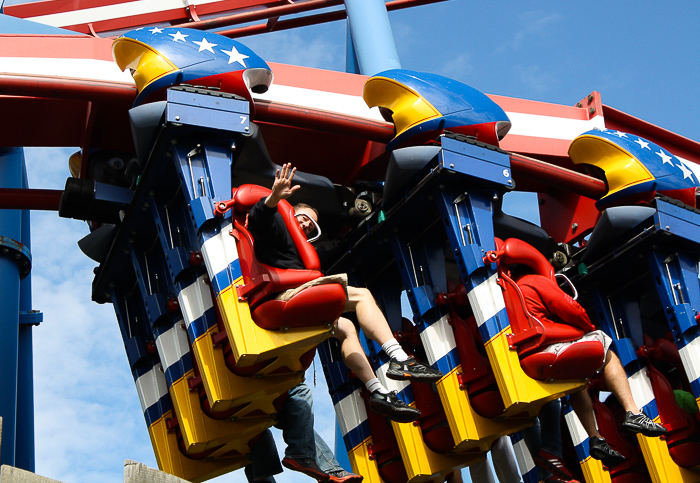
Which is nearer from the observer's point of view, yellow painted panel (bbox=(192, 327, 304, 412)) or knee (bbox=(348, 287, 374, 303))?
yellow painted panel (bbox=(192, 327, 304, 412))

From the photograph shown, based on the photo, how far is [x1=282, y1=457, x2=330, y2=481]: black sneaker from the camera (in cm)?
854

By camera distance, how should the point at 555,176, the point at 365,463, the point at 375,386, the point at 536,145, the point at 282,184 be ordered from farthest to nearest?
1. the point at 536,145
2. the point at 555,176
3. the point at 365,463
4. the point at 375,386
5. the point at 282,184

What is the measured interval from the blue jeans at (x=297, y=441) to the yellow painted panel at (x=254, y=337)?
0.96m

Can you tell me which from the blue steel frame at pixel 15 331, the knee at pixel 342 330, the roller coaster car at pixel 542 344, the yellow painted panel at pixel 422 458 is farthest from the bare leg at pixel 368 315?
the blue steel frame at pixel 15 331

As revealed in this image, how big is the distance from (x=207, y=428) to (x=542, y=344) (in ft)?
10.5

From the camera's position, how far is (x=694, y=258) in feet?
38.1

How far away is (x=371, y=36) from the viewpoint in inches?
572

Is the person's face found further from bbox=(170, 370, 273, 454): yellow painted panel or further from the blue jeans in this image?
bbox=(170, 370, 273, 454): yellow painted panel

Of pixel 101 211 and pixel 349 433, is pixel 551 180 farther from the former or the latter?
pixel 101 211

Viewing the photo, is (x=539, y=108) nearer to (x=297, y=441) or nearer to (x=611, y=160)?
(x=611, y=160)

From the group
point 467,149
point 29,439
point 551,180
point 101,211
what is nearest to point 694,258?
point 551,180

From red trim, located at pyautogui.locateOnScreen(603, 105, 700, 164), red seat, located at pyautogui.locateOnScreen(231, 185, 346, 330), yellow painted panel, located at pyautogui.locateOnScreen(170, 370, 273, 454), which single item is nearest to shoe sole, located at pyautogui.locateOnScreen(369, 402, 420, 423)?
red seat, located at pyautogui.locateOnScreen(231, 185, 346, 330)

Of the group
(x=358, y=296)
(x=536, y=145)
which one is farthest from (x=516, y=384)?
(x=536, y=145)

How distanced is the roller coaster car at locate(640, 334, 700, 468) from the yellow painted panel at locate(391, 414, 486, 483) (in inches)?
94.2
